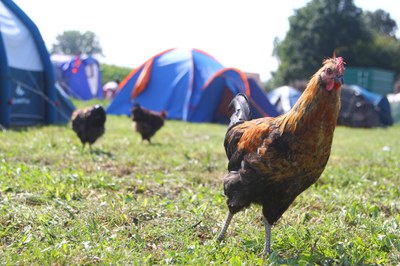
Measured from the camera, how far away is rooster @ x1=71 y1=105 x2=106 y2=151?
7.23 metres

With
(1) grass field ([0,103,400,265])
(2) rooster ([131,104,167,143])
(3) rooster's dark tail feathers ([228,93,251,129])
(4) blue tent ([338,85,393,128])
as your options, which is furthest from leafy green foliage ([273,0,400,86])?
(3) rooster's dark tail feathers ([228,93,251,129])

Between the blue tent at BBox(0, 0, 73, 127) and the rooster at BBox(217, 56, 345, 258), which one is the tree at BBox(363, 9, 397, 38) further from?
the rooster at BBox(217, 56, 345, 258)

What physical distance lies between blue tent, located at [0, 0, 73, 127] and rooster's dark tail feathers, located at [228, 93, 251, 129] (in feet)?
20.1

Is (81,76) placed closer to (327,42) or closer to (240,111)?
(240,111)

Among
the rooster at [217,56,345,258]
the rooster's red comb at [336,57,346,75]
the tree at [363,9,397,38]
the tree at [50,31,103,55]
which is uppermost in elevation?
the tree at [363,9,397,38]

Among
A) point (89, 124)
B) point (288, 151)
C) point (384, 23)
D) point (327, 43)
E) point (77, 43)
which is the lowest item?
point (77, 43)

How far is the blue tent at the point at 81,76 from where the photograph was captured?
25234 mm

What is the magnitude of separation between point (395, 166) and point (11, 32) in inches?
346

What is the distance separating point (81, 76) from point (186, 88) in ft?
39.3

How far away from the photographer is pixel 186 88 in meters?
16.0

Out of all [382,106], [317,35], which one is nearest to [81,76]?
[382,106]

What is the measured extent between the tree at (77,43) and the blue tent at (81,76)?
7264 centimetres

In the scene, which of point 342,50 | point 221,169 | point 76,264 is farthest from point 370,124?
point 342,50

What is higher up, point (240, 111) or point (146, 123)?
point (240, 111)
